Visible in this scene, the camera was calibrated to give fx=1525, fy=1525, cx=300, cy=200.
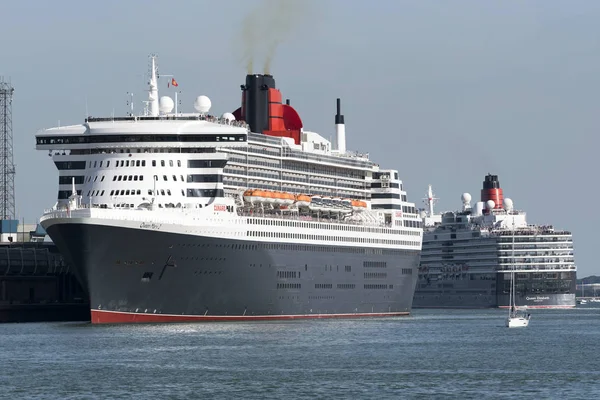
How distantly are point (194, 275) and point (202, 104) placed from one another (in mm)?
13577

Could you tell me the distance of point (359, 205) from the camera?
120 meters

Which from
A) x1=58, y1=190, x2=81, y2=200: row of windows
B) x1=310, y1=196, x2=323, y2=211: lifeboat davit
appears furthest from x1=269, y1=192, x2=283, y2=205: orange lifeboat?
x1=58, y1=190, x2=81, y2=200: row of windows

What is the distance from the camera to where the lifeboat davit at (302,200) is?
108625 millimetres

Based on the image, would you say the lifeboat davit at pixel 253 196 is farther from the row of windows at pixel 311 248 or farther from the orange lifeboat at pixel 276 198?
the row of windows at pixel 311 248

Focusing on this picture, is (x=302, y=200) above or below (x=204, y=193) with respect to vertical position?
above

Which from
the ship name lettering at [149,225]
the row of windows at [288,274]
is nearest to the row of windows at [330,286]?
the row of windows at [288,274]

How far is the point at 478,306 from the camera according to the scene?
600 ft

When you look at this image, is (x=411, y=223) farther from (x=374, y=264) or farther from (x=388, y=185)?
(x=374, y=264)

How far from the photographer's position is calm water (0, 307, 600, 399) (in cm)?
5859

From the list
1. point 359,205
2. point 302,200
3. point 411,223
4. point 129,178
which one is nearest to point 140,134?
point 129,178

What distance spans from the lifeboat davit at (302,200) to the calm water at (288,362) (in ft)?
42.8

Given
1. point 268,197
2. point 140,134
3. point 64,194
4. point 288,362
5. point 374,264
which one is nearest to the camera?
point 288,362

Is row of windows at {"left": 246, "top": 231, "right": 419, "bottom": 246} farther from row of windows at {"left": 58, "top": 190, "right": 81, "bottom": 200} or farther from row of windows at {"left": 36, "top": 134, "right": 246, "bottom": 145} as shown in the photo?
row of windows at {"left": 58, "top": 190, "right": 81, "bottom": 200}

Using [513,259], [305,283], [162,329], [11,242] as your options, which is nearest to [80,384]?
[162,329]
